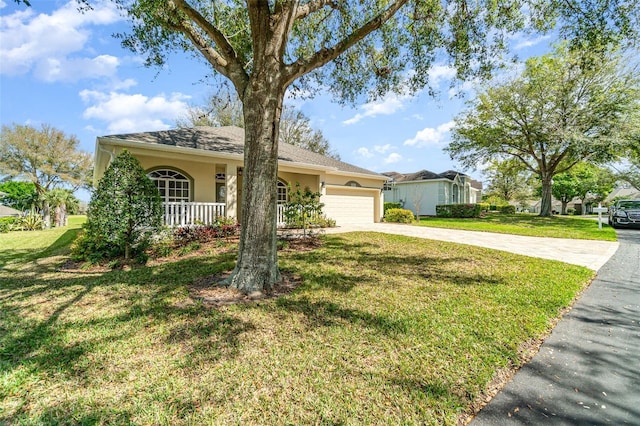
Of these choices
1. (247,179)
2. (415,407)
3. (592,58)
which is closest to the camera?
(415,407)

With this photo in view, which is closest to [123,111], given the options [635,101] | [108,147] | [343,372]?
[108,147]

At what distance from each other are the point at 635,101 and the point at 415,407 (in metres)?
25.4

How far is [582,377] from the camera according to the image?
246 cm

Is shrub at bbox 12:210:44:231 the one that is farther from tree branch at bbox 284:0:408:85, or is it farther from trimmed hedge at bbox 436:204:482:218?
trimmed hedge at bbox 436:204:482:218

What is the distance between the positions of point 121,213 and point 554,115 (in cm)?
2469

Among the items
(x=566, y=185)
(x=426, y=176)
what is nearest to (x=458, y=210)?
(x=426, y=176)

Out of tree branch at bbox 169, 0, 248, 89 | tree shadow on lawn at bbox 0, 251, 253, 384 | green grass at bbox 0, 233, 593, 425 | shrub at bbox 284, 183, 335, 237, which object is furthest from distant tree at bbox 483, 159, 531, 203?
tree shadow on lawn at bbox 0, 251, 253, 384

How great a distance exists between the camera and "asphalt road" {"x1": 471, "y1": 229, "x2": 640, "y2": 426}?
79.6 inches

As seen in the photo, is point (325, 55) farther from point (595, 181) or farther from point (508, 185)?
point (595, 181)

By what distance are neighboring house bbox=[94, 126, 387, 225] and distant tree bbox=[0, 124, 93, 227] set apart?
16.1m

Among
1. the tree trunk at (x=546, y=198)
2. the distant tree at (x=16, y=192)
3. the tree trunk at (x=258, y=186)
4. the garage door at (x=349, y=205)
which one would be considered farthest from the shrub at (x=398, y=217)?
the distant tree at (x=16, y=192)

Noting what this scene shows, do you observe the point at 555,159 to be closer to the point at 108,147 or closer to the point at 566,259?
the point at 566,259

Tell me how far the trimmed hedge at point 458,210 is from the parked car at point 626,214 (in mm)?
8256

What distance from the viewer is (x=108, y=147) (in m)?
8.78
